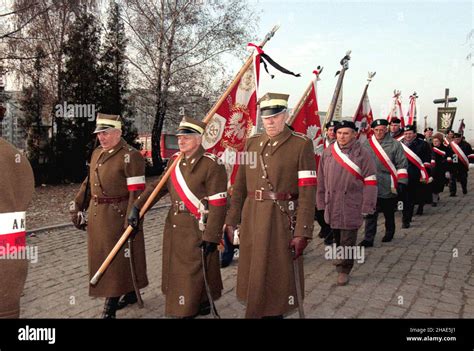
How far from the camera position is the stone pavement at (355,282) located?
4.44 meters

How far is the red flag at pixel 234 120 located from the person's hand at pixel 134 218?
1.49 m

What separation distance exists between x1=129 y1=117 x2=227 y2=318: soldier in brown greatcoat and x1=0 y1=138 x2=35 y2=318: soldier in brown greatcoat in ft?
5.60

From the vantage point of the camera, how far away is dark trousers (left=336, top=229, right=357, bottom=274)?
527cm

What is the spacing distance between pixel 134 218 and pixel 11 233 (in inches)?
71.9

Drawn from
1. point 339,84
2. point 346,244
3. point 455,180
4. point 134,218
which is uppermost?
point 339,84

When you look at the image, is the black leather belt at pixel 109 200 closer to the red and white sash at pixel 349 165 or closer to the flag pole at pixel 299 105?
the red and white sash at pixel 349 165

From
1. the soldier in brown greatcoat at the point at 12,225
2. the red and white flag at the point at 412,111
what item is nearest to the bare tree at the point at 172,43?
the red and white flag at the point at 412,111

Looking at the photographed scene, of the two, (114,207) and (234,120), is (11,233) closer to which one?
(114,207)

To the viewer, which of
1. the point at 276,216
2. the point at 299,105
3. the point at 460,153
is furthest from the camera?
the point at 460,153

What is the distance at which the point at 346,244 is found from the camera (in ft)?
17.6

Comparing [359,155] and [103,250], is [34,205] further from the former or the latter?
[359,155]

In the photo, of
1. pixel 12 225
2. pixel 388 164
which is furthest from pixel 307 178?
pixel 388 164

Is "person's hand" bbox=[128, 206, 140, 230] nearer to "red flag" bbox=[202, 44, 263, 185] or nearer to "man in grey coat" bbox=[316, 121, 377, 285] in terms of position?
"red flag" bbox=[202, 44, 263, 185]

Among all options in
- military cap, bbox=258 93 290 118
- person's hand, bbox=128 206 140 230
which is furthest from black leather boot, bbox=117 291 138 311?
military cap, bbox=258 93 290 118
